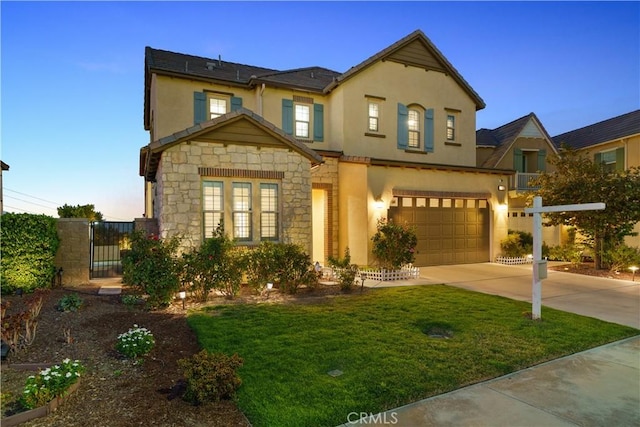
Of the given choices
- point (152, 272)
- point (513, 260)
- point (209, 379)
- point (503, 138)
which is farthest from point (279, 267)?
point (503, 138)

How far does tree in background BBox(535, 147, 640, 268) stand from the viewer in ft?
39.9

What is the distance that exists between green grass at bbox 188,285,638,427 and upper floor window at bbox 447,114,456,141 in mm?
11496

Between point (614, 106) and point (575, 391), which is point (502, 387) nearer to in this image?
point (575, 391)

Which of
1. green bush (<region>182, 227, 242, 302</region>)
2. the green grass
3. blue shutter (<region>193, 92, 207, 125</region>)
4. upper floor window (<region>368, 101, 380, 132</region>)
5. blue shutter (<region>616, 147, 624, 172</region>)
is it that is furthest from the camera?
blue shutter (<region>616, 147, 624, 172</region>)

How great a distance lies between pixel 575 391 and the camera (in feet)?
13.2

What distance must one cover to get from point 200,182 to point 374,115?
9.37 m

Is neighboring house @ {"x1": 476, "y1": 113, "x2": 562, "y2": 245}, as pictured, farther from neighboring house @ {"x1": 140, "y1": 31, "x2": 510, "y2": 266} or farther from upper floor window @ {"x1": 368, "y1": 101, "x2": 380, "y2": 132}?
upper floor window @ {"x1": 368, "y1": 101, "x2": 380, "y2": 132}

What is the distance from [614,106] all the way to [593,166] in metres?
199

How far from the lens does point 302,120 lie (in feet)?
51.4

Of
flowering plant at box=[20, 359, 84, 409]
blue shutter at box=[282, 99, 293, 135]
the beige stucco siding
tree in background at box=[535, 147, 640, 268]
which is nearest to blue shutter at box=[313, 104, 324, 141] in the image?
the beige stucco siding

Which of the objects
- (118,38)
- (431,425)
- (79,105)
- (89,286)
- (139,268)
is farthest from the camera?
(79,105)

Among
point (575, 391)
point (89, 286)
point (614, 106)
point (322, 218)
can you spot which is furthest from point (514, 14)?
point (614, 106)

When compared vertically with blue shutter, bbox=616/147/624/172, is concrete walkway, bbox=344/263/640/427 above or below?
below

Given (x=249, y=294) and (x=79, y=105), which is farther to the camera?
(x=79, y=105)
